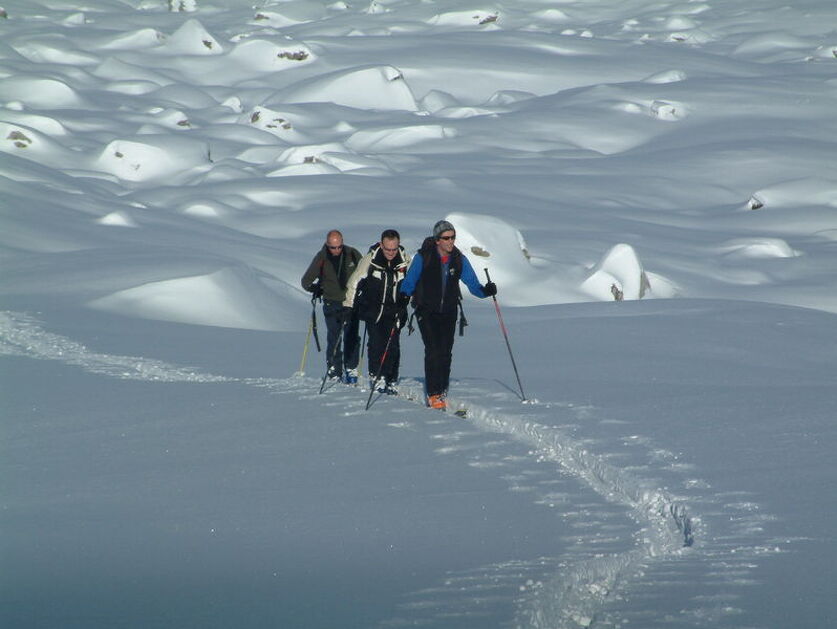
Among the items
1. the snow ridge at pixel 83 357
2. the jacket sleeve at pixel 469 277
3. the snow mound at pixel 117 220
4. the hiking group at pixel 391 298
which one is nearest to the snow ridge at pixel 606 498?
the hiking group at pixel 391 298

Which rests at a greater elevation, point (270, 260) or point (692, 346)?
point (270, 260)

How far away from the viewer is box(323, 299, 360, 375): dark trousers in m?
9.41

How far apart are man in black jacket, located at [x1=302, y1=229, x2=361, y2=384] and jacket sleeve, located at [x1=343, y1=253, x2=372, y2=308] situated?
0.84ft

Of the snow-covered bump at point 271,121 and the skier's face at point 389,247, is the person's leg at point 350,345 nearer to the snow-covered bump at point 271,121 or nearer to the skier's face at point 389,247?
the skier's face at point 389,247

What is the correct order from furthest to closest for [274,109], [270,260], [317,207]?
[274,109] < [317,207] < [270,260]

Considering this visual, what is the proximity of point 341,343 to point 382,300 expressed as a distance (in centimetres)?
95

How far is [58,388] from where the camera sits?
8430 millimetres

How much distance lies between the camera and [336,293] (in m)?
9.29

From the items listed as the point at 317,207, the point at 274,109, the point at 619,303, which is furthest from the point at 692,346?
the point at 274,109

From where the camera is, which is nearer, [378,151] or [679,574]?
[679,574]

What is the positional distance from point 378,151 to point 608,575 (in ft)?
109

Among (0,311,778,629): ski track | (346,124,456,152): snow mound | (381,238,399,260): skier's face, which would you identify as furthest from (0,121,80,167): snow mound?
(381,238,399,260): skier's face

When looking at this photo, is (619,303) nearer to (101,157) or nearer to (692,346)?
(692,346)

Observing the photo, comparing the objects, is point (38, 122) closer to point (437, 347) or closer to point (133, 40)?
point (133, 40)
